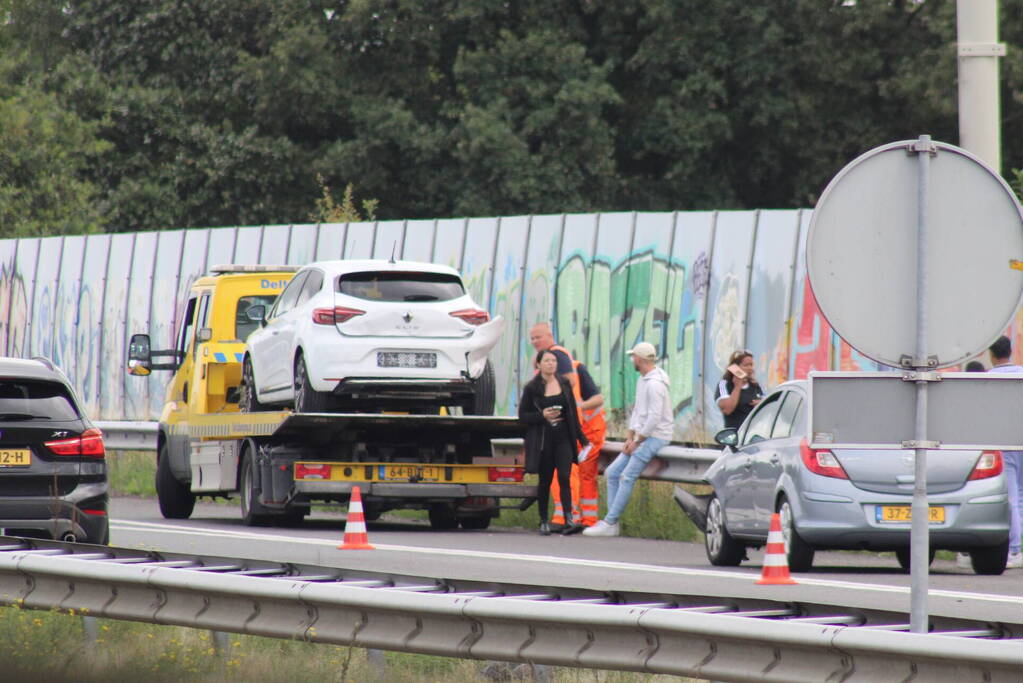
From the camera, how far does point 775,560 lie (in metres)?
14.0

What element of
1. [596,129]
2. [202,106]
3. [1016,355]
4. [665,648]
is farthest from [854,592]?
[202,106]

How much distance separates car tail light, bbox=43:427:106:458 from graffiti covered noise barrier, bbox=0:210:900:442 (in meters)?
9.34

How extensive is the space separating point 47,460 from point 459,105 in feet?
107

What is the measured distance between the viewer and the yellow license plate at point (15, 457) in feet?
45.6

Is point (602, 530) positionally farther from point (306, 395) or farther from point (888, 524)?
point (888, 524)

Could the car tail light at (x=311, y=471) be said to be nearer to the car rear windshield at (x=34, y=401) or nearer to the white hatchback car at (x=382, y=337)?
the white hatchback car at (x=382, y=337)

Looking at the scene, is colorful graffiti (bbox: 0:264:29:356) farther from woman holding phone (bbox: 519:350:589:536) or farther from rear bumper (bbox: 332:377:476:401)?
A: woman holding phone (bbox: 519:350:589:536)

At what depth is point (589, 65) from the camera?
4450 cm

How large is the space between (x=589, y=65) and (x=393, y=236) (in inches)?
666

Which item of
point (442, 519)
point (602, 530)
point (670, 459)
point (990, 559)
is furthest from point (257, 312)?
point (990, 559)

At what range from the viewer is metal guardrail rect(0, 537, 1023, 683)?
6.36 metres

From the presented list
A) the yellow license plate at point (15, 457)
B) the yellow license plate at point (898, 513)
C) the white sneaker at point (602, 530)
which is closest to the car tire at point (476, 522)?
the white sneaker at point (602, 530)

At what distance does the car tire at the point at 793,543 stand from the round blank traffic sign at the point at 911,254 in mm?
8113

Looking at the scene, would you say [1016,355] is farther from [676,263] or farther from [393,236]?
[393,236]
